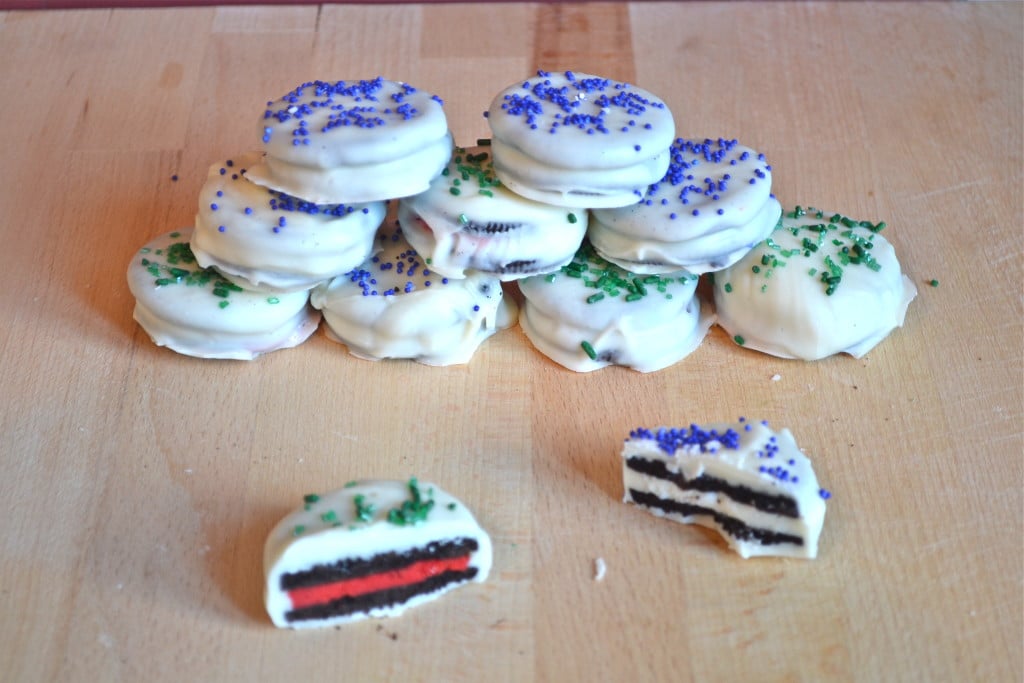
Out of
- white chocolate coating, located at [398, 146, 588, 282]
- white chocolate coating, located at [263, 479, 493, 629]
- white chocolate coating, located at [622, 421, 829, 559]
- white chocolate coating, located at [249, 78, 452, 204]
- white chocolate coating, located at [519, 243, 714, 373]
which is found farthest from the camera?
white chocolate coating, located at [519, 243, 714, 373]

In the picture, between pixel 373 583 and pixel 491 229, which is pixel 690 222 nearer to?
pixel 491 229

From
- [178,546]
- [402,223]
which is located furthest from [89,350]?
[402,223]

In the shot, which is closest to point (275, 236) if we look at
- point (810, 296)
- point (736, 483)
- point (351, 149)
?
point (351, 149)

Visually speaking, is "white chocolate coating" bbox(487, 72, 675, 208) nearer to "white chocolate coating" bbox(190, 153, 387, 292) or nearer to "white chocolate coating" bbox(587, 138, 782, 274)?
"white chocolate coating" bbox(587, 138, 782, 274)

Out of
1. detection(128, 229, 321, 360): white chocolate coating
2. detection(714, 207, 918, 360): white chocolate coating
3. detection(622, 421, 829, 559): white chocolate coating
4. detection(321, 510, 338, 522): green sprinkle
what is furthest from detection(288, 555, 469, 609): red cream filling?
detection(714, 207, 918, 360): white chocolate coating

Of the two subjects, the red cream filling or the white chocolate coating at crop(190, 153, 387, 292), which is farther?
the white chocolate coating at crop(190, 153, 387, 292)

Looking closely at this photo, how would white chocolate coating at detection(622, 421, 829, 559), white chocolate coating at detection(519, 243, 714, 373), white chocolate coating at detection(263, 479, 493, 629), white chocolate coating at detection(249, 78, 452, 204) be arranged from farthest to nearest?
1. white chocolate coating at detection(519, 243, 714, 373)
2. white chocolate coating at detection(249, 78, 452, 204)
3. white chocolate coating at detection(622, 421, 829, 559)
4. white chocolate coating at detection(263, 479, 493, 629)

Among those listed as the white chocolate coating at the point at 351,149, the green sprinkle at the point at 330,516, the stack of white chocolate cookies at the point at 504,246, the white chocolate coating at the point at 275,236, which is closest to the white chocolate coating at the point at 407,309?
the stack of white chocolate cookies at the point at 504,246

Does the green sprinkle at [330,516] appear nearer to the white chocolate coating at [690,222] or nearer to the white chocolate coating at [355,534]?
the white chocolate coating at [355,534]
